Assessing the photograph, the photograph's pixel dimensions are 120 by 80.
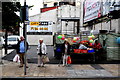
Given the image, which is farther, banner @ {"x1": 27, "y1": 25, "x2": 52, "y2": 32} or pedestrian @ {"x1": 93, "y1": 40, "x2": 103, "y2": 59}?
banner @ {"x1": 27, "y1": 25, "x2": 52, "y2": 32}

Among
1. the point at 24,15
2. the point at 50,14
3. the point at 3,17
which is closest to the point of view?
the point at 24,15

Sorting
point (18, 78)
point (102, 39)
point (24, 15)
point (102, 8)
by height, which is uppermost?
point (102, 8)

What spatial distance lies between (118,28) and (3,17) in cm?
951

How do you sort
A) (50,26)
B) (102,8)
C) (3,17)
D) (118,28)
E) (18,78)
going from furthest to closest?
(50,26) → (102,8) → (118,28) → (3,17) → (18,78)

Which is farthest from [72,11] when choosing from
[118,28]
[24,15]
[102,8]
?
[24,15]

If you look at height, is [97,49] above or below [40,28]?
below

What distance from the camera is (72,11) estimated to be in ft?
116

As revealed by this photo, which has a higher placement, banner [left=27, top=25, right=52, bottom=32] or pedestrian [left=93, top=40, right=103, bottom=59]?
banner [left=27, top=25, right=52, bottom=32]

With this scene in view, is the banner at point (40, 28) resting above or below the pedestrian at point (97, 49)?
above

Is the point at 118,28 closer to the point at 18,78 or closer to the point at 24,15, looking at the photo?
the point at 24,15

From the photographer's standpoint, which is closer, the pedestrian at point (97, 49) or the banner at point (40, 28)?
the pedestrian at point (97, 49)

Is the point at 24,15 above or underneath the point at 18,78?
above

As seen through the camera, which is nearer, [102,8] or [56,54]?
[56,54]

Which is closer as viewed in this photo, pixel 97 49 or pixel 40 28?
pixel 97 49
